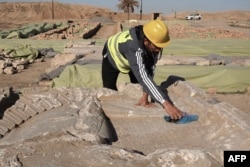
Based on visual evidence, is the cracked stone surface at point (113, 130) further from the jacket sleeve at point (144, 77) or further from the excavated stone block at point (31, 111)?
the jacket sleeve at point (144, 77)

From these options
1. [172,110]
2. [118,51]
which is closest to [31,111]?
[118,51]

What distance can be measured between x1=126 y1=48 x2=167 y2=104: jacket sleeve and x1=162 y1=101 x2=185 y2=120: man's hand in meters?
0.05

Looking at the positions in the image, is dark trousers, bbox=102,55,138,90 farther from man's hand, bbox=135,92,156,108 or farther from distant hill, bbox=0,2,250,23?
distant hill, bbox=0,2,250,23

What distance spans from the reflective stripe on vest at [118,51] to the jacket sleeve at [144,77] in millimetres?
378

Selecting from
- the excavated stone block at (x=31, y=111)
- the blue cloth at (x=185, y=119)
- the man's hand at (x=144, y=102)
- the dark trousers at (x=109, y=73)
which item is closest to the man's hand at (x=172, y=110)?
the blue cloth at (x=185, y=119)

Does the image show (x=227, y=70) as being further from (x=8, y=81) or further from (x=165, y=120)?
(x=8, y=81)

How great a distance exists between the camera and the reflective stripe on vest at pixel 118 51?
4.21 meters

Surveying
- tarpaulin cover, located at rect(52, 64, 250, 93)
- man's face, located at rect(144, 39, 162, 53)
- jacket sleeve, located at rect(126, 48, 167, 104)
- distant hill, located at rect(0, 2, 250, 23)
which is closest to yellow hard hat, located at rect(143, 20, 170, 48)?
man's face, located at rect(144, 39, 162, 53)

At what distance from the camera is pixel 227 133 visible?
3570 mm

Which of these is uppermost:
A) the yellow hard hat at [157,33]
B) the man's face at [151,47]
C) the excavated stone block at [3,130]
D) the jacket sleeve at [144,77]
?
the yellow hard hat at [157,33]

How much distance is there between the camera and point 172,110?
3.64m

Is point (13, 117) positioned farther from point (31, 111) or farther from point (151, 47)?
point (151, 47)

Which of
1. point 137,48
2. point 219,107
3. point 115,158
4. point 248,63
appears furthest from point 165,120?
point 248,63

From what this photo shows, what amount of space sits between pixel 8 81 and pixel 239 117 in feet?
21.1
